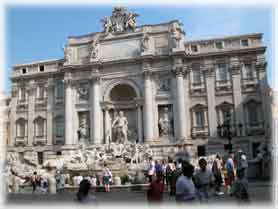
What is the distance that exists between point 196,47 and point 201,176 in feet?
75.5

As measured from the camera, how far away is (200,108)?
1172 inches

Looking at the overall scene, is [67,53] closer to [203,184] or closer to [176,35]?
[176,35]

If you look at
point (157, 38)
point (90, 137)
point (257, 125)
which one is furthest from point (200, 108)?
point (90, 137)

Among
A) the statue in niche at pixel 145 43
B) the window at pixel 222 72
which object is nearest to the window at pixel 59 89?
the statue in niche at pixel 145 43

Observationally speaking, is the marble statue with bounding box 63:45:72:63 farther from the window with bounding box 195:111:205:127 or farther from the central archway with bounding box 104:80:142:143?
the window with bounding box 195:111:205:127

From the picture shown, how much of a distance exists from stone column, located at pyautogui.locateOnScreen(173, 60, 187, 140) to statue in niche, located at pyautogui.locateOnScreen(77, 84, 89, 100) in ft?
24.9

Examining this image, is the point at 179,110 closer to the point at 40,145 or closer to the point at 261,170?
the point at 261,170

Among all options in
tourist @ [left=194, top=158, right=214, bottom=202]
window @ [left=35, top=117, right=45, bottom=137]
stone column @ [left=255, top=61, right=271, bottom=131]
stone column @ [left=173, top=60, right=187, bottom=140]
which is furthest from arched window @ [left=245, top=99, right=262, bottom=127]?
tourist @ [left=194, top=158, right=214, bottom=202]

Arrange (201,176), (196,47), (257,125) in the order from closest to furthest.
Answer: (201,176) → (257,125) → (196,47)

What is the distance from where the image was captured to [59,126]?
33.1 m

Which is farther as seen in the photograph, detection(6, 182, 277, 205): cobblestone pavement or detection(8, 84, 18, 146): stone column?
detection(8, 84, 18, 146): stone column

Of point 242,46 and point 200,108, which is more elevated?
point 242,46

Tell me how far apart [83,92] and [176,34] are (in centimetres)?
895

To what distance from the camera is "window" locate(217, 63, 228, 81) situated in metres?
29.8
